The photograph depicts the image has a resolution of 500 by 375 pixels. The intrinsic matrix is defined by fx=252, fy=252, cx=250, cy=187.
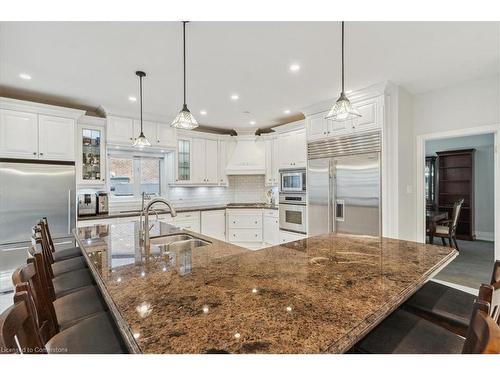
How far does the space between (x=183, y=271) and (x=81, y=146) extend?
12.2ft

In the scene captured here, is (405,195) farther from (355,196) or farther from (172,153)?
(172,153)

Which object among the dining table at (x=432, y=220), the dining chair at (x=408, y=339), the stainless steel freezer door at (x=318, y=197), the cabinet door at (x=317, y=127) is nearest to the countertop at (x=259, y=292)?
the dining chair at (x=408, y=339)

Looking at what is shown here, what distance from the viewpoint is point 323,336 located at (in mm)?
703

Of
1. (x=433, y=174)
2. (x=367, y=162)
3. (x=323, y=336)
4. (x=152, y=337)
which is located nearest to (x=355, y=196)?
(x=367, y=162)

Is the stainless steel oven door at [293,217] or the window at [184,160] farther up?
the window at [184,160]

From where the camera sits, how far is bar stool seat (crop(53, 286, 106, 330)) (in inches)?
52.5

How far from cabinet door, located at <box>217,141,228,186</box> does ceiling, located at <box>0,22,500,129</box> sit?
1.84 metres

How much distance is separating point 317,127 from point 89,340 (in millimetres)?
3786

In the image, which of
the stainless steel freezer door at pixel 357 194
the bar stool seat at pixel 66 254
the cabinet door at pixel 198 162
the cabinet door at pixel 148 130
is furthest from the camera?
the cabinet door at pixel 198 162

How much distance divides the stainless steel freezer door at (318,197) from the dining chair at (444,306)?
7.86 feet

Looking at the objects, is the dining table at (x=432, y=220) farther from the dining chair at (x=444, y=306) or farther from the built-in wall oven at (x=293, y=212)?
the dining chair at (x=444, y=306)

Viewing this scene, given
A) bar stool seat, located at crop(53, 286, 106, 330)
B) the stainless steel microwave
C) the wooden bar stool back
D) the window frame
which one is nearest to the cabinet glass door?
the window frame

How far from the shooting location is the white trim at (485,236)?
586 cm

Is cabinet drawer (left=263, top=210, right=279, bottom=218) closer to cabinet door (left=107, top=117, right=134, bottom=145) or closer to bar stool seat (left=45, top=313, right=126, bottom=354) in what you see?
cabinet door (left=107, top=117, right=134, bottom=145)
